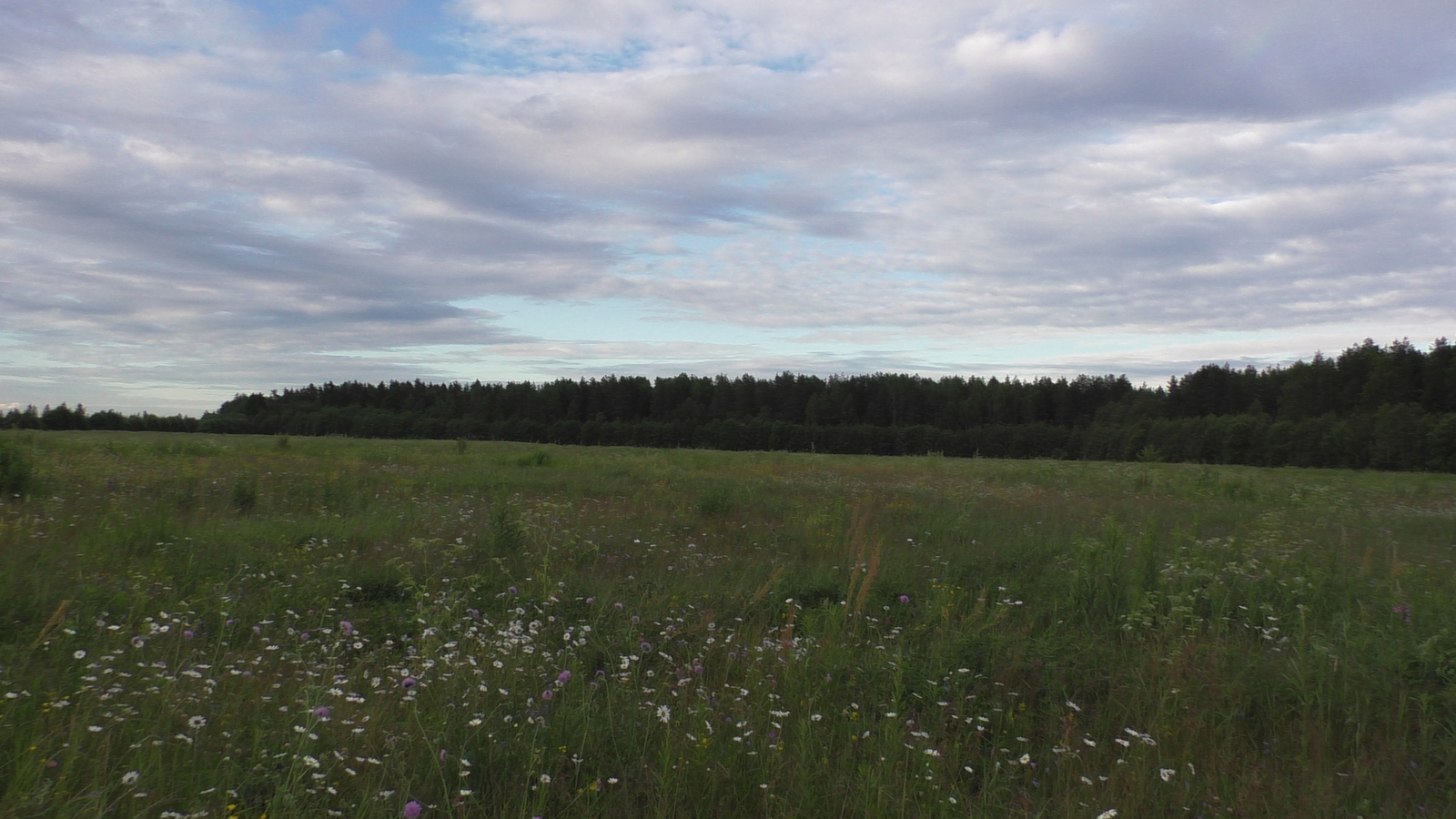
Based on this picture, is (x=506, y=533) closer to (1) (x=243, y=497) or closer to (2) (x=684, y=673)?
(2) (x=684, y=673)

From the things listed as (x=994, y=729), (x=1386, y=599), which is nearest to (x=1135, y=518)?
(x=1386, y=599)

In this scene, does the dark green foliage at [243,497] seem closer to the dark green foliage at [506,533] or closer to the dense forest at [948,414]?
the dark green foliage at [506,533]

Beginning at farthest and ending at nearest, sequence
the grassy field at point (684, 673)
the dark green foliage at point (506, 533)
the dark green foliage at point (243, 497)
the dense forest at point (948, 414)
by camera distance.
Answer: the dense forest at point (948, 414)
the dark green foliage at point (243, 497)
the dark green foliage at point (506, 533)
the grassy field at point (684, 673)

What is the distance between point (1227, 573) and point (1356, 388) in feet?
230

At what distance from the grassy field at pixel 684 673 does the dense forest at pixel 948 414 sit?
2639cm

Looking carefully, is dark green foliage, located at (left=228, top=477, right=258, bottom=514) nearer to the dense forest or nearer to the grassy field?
the grassy field

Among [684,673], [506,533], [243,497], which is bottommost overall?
[684,673]

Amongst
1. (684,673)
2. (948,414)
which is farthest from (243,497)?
(948,414)

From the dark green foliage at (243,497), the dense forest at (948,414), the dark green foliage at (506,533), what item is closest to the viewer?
the dark green foliage at (506,533)

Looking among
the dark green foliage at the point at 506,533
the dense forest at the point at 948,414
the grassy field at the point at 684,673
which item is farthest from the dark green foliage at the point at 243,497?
the dense forest at the point at 948,414

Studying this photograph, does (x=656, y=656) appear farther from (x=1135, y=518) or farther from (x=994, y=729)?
(x=1135, y=518)

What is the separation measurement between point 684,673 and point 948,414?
292ft

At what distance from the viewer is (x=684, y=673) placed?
4.50 metres

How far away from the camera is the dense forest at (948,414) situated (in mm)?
46750
